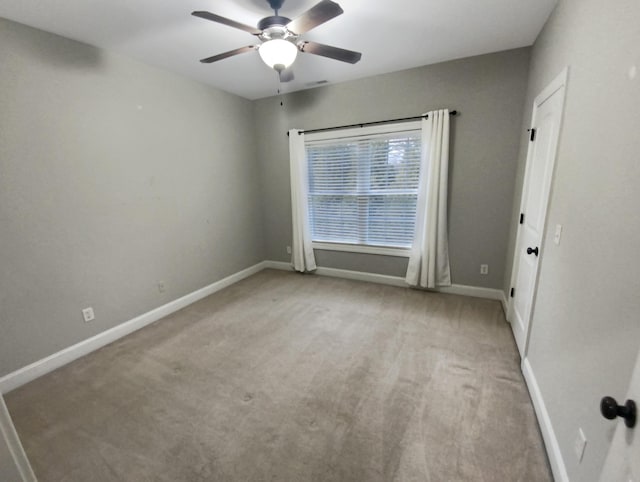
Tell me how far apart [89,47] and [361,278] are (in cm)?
371

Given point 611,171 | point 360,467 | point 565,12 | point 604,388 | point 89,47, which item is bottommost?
point 360,467

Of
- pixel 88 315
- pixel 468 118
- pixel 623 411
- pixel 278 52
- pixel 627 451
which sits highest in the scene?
pixel 278 52

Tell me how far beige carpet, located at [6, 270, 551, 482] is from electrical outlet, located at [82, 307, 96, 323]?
302 mm

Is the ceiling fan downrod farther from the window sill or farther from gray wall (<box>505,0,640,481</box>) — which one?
the window sill

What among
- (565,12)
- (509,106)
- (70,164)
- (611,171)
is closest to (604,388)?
(611,171)

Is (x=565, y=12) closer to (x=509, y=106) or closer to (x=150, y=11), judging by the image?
(x=509, y=106)

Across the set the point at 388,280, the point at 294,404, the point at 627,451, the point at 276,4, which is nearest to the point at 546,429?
the point at 627,451

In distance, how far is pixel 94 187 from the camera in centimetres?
241

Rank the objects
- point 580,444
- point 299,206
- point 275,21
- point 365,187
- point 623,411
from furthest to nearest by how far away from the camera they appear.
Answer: point 299,206, point 365,187, point 275,21, point 580,444, point 623,411

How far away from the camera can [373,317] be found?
2.91 meters

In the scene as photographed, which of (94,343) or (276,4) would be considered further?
(94,343)

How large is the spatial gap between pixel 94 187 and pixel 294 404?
246 cm

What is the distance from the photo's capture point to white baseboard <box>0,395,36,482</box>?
0.53m

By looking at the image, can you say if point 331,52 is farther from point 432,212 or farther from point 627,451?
point 627,451
